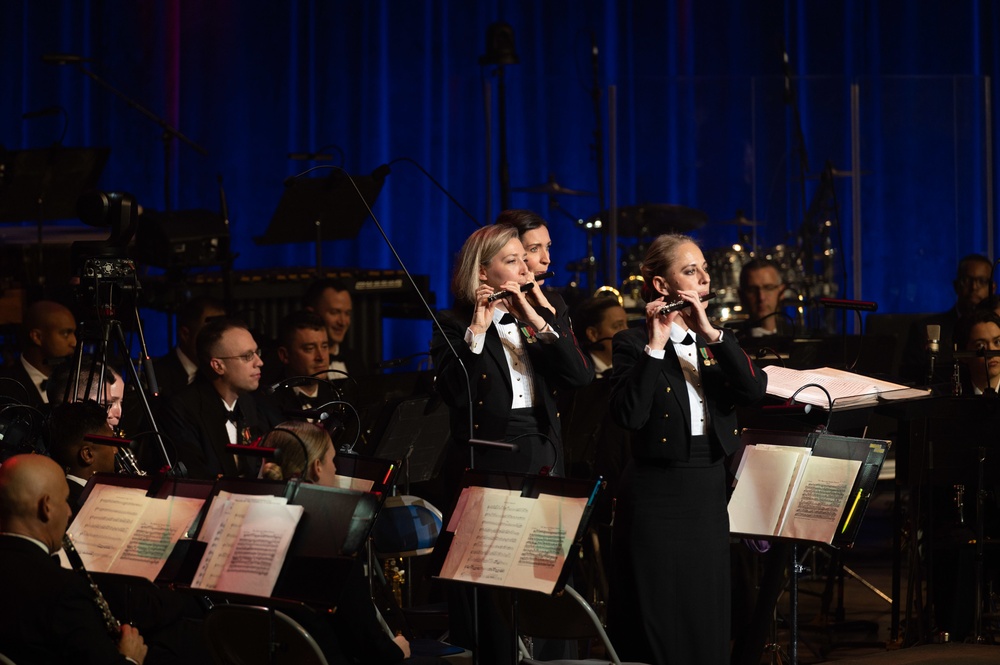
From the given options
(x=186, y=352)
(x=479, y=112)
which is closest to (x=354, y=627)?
(x=186, y=352)

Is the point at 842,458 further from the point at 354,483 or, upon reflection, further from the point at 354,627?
the point at 354,627

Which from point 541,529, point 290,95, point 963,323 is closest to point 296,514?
point 541,529

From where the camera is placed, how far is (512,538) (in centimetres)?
320

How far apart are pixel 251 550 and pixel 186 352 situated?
341 centimetres

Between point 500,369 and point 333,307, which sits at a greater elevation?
point 333,307

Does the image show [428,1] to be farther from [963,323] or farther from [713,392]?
[713,392]

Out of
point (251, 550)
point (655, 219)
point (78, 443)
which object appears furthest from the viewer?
point (655, 219)

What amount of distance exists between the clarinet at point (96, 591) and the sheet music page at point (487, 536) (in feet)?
2.64

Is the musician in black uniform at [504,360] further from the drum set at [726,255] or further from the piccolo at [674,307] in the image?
the drum set at [726,255]

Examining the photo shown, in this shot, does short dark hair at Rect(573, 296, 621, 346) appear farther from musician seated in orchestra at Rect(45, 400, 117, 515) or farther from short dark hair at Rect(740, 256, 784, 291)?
musician seated in orchestra at Rect(45, 400, 117, 515)

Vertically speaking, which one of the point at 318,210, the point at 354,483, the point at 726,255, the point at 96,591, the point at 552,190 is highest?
the point at 552,190

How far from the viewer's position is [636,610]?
12.6ft

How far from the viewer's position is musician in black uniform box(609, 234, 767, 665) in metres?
3.83

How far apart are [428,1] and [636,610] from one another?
273 inches
